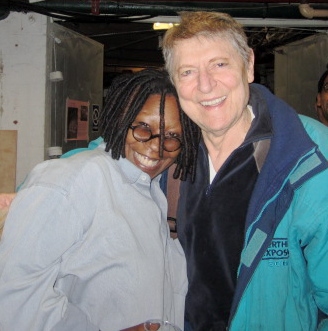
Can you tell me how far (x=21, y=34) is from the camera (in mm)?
3049

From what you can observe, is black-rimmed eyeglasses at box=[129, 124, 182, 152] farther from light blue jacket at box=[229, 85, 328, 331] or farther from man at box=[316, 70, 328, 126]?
man at box=[316, 70, 328, 126]

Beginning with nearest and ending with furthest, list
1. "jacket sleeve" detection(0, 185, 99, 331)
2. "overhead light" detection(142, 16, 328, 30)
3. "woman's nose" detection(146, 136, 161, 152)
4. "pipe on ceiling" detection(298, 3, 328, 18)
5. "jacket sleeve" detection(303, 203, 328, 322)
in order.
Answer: "jacket sleeve" detection(0, 185, 99, 331) < "jacket sleeve" detection(303, 203, 328, 322) < "woman's nose" detection(146, 136, 161, 152) < "pipe on ceiling" detection(298, 3, 328, 18) < "overhead light" detection(142, 16, 328, 30)

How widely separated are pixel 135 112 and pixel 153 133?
0.12 m

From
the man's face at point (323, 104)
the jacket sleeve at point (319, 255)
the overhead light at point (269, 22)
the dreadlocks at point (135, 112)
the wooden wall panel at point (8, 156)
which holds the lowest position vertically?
the jacket sleeve at point (319, 255)

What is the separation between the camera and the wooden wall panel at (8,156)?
121 inches

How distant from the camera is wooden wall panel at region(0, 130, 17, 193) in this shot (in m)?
3.08

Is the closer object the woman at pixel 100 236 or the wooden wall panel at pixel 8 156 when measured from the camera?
the woman at pixel 100 236

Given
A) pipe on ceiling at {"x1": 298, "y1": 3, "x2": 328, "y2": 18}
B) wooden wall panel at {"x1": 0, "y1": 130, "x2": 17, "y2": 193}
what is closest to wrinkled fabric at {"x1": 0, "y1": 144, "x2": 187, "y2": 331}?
wooden wall panel at {"x1": 0, "y1": 130, "x2": 17, "y2": 193}

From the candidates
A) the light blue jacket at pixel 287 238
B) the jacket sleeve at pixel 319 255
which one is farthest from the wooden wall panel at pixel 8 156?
the jacket sleeve at pixel 319 255

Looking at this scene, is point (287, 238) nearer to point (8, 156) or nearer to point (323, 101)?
point (323, 101)

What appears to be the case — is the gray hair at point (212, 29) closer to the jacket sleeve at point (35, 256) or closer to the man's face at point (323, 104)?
the jacket sleeve at point (35, 256)

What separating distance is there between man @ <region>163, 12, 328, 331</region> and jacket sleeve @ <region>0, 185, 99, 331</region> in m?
0.62

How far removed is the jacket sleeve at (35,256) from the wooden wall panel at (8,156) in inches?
83.6

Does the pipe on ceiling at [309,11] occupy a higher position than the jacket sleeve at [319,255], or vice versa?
the pipe on ceiling at [309,11]
